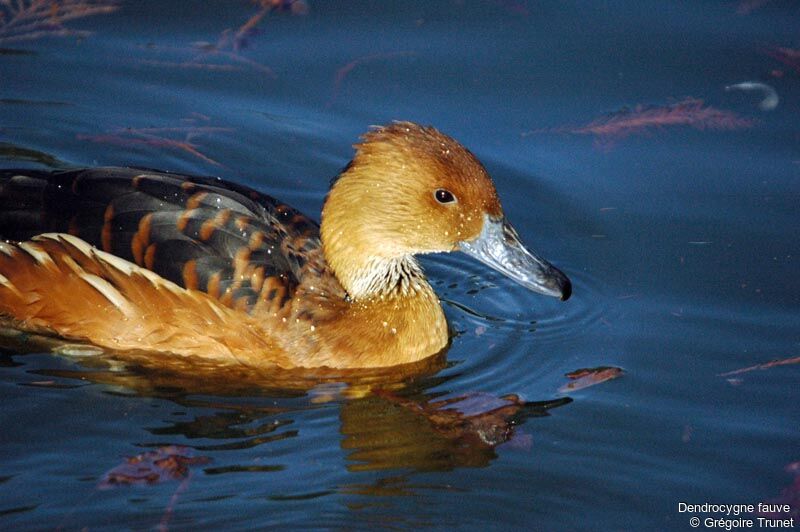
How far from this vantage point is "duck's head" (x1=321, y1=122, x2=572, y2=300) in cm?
754

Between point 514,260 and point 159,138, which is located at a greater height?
point 159,138

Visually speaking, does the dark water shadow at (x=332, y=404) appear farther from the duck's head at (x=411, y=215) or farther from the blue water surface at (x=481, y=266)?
the duck's head at (x=411, y=215)

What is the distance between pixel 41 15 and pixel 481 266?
455cm

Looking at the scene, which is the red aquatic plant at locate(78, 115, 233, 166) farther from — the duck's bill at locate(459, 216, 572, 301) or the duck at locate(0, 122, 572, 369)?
the duck's bill at locate(459, 216, 572, 301)

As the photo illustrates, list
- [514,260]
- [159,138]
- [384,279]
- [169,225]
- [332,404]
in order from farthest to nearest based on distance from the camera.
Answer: [159,138]
[384,279]
[514,260]
[169,225]
[332,404]

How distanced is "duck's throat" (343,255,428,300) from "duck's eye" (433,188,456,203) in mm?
601

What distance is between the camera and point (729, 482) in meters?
6.68

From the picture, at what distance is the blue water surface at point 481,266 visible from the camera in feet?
21.3

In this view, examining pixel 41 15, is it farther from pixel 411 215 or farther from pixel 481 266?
pixel 411 215

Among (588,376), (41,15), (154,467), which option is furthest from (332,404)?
(41,15)

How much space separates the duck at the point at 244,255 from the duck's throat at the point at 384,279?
12 millimetres

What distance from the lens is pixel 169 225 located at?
7.41 m

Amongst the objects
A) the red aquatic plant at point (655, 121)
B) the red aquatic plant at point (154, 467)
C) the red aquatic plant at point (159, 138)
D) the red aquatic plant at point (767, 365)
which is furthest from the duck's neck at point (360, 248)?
the red aquatic plant at point (655, 121)

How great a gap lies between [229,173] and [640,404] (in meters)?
3.85
